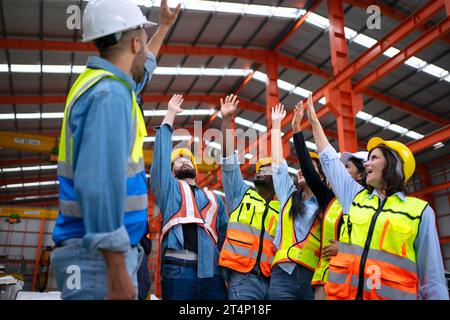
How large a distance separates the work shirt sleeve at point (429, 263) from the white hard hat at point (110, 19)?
185 cm

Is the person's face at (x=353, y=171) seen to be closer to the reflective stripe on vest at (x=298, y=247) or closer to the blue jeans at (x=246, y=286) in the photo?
the reflective stripe on vest at (x=298, y=247)

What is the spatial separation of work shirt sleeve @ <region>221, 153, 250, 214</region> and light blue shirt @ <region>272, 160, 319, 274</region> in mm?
436

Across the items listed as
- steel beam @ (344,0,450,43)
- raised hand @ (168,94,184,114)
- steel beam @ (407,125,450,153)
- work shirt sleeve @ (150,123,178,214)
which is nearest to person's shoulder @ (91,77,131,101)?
work shirt sleeve @ (150,123,178,214)

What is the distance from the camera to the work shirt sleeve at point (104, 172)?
140 cm

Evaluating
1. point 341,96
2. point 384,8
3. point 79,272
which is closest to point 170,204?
Result: point 79,272

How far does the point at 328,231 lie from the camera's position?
2.92 metres

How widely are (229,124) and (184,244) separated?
1.22 m

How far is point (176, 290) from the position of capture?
2986 millimetres

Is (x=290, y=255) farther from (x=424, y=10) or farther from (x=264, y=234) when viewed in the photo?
(x=424, y=10)

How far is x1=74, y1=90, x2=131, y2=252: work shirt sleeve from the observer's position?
1396mm

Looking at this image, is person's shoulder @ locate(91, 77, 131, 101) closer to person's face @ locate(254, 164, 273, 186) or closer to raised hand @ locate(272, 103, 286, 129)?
raised hand @ locate(272, 103, 286, 129)

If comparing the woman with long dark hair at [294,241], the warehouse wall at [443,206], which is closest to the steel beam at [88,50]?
the warehouse wall at [443,206]

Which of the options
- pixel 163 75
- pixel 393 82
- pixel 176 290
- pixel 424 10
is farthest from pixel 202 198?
pixel 393 82

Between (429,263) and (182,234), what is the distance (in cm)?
174
